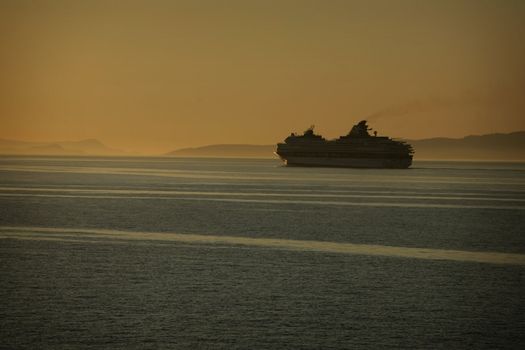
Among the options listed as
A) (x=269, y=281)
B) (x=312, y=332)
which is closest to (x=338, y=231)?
(x=269, y=281)

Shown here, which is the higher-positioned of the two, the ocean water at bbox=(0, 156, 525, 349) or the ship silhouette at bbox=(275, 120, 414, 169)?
the ship silhouette at bbox=(275, 120, 414, 169)

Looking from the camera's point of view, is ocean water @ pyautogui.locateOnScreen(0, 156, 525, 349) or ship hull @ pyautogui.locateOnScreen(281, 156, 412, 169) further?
ship hull @ pyautogui.locateOnScreen(281, 156, 412, 169)

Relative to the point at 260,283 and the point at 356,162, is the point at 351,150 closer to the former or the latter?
the point at 356,162

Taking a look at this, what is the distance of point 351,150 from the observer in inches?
5586

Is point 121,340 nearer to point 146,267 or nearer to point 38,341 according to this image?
point 38,341

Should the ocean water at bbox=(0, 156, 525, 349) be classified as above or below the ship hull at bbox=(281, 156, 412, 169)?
below

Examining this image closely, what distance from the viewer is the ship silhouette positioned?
139 m

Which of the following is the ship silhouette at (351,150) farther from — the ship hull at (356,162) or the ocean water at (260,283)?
the ocean water at (260,283)

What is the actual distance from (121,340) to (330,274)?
9.17m

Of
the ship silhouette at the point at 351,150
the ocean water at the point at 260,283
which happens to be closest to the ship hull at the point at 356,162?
the ship silhouette at the point at 351,150

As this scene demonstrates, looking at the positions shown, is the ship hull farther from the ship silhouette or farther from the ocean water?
the ocean water

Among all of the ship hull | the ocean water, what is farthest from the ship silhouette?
the ocean water

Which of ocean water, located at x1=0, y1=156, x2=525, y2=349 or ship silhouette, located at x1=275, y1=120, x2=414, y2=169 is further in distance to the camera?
ship silhouette, located at x1=275, y1=120, x2=414, y2=169

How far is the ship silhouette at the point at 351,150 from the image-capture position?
13925cm
